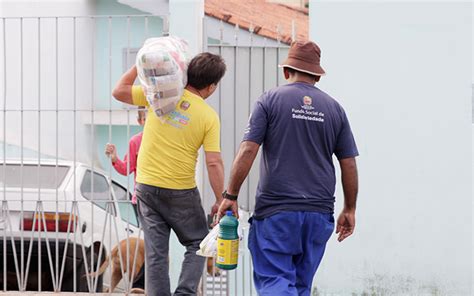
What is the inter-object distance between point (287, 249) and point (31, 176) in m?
2.97

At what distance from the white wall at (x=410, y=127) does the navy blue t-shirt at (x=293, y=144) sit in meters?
2.18

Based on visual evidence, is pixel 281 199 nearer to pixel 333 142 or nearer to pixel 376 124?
pixel 333 142

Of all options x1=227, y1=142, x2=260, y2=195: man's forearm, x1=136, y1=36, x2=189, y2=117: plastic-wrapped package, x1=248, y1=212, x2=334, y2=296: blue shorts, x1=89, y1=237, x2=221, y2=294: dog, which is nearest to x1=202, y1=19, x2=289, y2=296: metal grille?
x1=89, y1=237, x2=221, y2=294: dog

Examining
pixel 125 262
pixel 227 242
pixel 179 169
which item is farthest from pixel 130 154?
pixel 227 242

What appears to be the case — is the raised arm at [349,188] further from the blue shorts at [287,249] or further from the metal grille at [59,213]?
the metal grille at [59,213]

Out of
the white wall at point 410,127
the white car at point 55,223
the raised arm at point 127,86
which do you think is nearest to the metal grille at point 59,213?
the white car at point 55,223

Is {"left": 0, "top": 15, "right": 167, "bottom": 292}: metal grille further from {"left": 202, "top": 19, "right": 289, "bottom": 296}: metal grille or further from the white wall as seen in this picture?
the white wall

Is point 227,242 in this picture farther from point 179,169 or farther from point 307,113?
point 307,113

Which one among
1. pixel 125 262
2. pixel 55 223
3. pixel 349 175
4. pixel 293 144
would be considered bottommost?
pixel 125 262

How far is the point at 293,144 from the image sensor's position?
4.76m

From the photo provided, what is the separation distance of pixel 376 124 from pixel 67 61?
176 inches

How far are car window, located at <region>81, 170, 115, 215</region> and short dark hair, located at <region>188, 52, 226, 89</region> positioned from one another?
1603 mm

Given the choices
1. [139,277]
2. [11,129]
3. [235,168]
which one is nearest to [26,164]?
[139,277]

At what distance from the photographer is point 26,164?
7.20 metres
